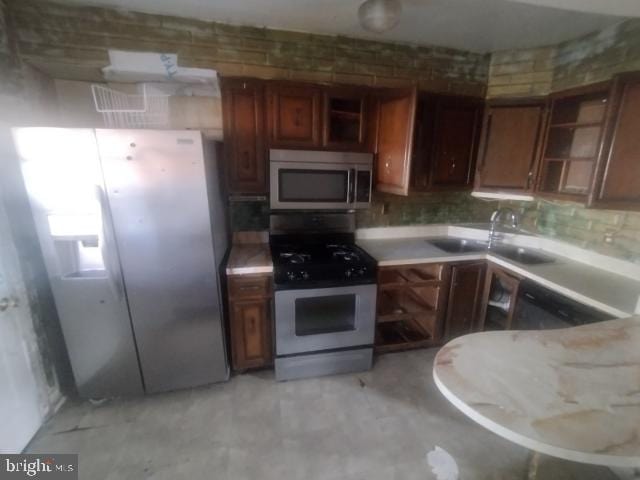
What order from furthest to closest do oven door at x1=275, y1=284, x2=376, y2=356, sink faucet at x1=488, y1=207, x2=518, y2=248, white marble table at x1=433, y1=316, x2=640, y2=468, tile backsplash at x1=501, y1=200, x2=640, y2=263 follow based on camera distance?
sink faucet at x1=488, y1=207, x2=518, y2=248, oven door at x1=275, y1=284, x2=376, y2=356, tile backsplash at x1=501, y1=200, x2=640, y2=263, white marble table at x1=433, y1=316, x2=640, y2=468

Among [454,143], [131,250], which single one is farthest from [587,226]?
[131,250]

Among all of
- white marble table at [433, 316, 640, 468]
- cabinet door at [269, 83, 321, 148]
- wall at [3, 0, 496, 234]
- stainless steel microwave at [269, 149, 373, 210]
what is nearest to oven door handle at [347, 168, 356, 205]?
stainless steel microwave at [269, 149, 373, 210]

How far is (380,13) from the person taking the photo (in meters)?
1.68

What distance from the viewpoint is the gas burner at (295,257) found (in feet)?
7.00

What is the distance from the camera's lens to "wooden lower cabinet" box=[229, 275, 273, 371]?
6.71 feet

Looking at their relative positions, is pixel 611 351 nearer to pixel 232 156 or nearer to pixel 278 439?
pixel 278 439

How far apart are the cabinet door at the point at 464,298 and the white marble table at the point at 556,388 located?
3.71ft

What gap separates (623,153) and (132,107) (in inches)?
128

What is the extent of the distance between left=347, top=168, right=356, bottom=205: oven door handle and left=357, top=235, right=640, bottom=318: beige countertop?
47cm

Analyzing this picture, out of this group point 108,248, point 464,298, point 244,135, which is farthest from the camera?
point 464,298

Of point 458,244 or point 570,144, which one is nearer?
point 570,144

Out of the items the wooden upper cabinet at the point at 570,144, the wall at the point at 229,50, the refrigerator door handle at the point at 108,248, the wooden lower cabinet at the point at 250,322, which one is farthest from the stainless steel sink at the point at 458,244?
the refrigerator door handle at the point at 108,248

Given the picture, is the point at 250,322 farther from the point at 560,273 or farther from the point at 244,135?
the point at 560,273

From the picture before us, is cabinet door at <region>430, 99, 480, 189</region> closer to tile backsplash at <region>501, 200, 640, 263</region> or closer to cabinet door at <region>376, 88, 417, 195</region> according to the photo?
cabinet door at <region>376, 88, 417, 195</region>
